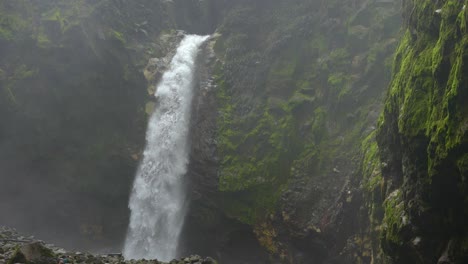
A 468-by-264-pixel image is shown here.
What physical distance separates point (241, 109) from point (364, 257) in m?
14.7

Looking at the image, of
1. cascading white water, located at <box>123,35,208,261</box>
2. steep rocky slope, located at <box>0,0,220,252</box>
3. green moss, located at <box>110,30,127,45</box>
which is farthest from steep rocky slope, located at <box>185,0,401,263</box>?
green moss, located at <box>110,30,127,45</box>

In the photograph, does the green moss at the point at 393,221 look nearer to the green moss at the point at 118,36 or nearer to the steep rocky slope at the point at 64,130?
the steep rocky slope at the point at 64,130

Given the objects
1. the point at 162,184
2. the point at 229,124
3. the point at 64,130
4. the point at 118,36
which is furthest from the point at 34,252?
the point at 118,36

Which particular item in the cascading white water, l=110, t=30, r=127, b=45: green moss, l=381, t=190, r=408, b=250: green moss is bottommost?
l=381, t=190, r=408, b=250: green moss

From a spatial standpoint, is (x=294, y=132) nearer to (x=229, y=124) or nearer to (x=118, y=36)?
(x=229, y=124)

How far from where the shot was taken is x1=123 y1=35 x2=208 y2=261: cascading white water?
24.1 m

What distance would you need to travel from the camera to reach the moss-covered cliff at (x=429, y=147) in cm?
841

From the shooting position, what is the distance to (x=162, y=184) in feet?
83.6

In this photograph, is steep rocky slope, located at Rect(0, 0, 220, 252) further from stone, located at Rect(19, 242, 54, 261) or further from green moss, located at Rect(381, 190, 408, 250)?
green moss, located at Rect(381, 190, 408, 250)

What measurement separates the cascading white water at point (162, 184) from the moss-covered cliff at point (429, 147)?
1395 cm

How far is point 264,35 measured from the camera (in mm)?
32969

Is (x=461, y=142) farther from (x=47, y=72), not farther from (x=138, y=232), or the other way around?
(x=47, y=72)

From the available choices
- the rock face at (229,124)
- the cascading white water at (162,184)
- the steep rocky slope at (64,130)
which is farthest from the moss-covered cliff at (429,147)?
the steep rocky slope at (64,130)

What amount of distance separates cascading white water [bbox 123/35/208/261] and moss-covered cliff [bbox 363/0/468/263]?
13951 mm
